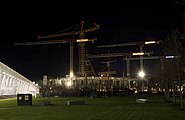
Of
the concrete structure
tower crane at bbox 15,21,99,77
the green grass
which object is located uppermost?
tower crane at bbox 15,21,99,77

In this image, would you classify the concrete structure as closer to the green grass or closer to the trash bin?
the trash bin

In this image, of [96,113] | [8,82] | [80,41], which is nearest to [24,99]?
[96,113]

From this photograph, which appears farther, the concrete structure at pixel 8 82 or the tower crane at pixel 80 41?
the tower crane at pixel 80 41

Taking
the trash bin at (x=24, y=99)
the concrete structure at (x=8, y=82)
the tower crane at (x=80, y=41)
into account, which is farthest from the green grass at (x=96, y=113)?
the tower crane at (x=80, y=41)

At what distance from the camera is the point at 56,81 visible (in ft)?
623

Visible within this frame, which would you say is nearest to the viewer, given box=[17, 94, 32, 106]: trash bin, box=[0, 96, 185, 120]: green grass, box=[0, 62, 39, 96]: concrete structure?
box=[0, 96, 185, 120]: green grass

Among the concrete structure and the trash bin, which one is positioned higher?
the concrete structure

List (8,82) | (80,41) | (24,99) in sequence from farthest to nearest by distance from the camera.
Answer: (80,41), (8,82), (24,99)

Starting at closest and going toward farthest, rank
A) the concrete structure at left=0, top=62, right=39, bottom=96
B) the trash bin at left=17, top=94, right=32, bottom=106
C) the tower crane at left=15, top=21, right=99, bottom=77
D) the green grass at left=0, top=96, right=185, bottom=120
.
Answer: the green grass at left=0, top=96, right=185, bottom=120 → the trash bin at left=17, top=94, right=32, bottom=106 → the concrete structure at left=0, top=62, right=39, bottom=96 → the tower crane at left=15, top=21, right=99, bottom=77

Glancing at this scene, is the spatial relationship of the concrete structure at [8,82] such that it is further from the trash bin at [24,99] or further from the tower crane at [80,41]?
the tower crane at [80,41]

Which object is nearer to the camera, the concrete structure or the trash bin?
the trash bin

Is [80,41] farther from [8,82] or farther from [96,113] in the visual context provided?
[96,113]

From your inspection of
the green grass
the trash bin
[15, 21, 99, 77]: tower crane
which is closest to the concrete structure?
the trash bin

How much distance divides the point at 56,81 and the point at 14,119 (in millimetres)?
163476
